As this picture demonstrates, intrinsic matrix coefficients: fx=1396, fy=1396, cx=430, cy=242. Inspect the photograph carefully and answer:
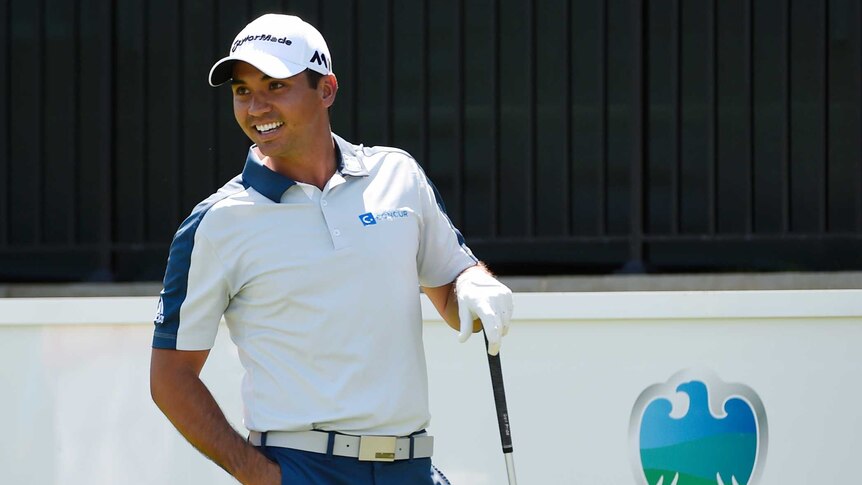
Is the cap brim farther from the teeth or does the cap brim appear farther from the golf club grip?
the golf club grip

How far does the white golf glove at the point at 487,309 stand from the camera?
9.13ft

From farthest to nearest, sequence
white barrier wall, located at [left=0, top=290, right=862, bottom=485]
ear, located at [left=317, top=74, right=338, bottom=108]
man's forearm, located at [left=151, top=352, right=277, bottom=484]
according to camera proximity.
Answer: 1. white barrier wall, located at [left=0, top=290, right=862, bottom=485]
2. ear, located at [left=317, top=74, right=338, bottom=108]
3. man's forearm, located at [left=151, top=352, right=277, bottom=484]

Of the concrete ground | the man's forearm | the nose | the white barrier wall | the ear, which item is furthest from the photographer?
the concrete ground

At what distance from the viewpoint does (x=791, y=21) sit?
194 inches

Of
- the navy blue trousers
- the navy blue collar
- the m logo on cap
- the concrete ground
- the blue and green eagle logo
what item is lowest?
the blue and green eagle logo

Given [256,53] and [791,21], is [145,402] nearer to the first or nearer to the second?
[256,53]

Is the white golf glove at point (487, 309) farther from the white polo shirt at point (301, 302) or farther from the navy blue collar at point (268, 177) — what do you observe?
the navy blue collar at point (268, 177)

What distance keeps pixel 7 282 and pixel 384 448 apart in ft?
9.58

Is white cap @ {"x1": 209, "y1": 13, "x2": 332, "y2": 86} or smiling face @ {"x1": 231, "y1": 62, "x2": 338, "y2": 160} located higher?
white cap @ {"x1": 209, "y1": 13, "x2": 332, "y2": 86}

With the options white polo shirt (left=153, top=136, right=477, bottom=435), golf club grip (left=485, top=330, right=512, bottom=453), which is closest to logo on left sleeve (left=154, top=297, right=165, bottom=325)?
white polo shirt (left=153, top=136, right=477, bottom=435)

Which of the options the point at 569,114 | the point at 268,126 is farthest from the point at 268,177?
the point at 569,114

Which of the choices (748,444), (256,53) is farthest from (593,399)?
(256,53)

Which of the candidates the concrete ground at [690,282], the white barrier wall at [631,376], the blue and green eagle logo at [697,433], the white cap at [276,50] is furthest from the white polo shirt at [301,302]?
the concrete ground at [690,282]

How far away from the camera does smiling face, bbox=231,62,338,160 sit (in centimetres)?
284
